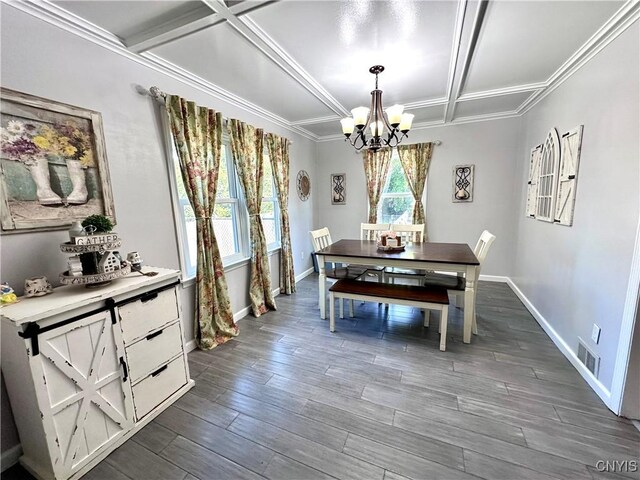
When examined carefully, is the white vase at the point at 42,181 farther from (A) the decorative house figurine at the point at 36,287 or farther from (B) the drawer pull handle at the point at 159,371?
(B) the drawer pull handle at the point at 159,371

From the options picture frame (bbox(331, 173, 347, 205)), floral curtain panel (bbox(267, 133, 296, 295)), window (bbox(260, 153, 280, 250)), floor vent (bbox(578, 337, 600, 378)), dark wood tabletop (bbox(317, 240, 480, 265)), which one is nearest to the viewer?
floor vent (bbox(578, 337, 600, 378))

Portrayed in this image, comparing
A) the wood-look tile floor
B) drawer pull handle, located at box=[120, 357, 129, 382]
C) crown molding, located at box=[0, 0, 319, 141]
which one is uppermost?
crown molding, located at box=[0, 0, 319, 141]

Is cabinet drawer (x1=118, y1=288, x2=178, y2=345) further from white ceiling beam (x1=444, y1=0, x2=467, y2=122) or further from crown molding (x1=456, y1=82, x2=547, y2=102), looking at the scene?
crown molding (x1=456, y1=82, x2=547, y2=102)

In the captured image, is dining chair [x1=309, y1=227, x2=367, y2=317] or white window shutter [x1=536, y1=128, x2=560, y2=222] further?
dining chair [x1=309, y1=227, x2=367, y2=317]

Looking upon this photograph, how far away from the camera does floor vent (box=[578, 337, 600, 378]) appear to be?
71.3 inches

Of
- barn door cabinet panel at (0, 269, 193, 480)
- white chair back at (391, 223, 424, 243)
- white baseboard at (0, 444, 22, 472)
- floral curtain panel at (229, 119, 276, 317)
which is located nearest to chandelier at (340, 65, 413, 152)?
floral curtain panel at (229, 119, 276, 317)

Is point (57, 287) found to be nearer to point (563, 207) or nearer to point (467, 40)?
point (467, 40)

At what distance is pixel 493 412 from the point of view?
165 centimetres

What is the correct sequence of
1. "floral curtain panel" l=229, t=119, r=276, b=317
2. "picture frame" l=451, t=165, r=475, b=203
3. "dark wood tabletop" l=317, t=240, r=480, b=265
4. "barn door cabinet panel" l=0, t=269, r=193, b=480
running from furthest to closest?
"picture frame" l=451, t=165, r=475, b=203 < "floral curtain panel" l=229, t=119, r=276, b=317 < "dark wood tabletop" l=317, t=240, r=480, b=265 < "barn door cabinet panel" l=0, t=269, r=193, b=480

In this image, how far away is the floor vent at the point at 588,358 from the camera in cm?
181

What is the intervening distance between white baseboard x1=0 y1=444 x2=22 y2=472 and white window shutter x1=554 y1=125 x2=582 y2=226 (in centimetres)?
407

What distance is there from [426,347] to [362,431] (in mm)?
1131

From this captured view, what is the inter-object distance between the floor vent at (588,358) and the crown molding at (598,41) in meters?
2.19

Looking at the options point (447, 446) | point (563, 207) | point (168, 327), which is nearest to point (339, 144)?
point (563, 207)
